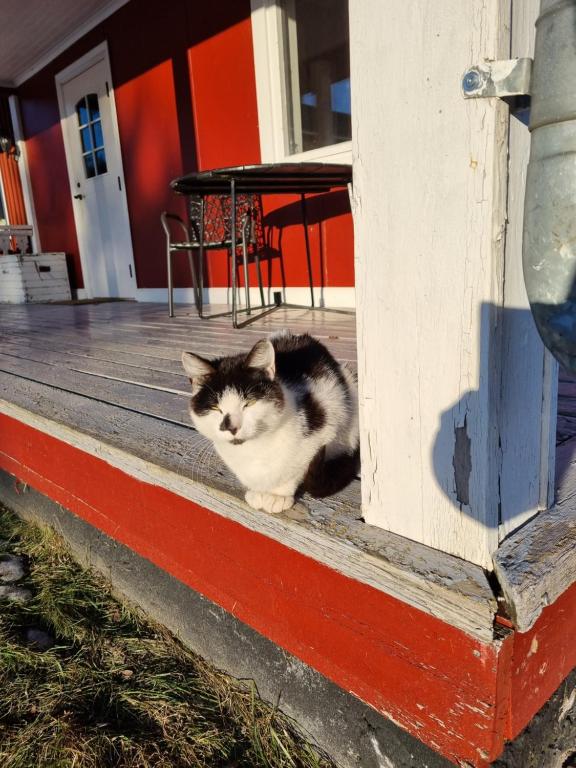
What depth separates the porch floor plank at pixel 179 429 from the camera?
2.58ft

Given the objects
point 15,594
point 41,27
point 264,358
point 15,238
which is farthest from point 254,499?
point 15,238

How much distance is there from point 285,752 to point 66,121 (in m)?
7.31

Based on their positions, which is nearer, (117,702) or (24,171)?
(117,702)

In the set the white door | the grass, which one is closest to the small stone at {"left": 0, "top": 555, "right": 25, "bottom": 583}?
the grass

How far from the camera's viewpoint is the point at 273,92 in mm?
4062

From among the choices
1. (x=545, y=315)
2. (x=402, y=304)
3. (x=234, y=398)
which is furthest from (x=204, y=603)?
(x=545, y=315)

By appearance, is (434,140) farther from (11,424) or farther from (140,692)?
(11,424)

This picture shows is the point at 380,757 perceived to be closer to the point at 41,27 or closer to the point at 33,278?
the point at 33,278

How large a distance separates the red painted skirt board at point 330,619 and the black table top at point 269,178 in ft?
5.90

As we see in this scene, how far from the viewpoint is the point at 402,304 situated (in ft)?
2.57

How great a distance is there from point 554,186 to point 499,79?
21 cm

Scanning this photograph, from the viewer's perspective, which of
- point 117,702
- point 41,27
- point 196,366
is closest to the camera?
point 196,366

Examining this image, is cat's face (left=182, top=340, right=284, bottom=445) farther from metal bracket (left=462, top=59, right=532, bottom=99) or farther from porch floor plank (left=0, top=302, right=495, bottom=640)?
metal bracket (left=462, top=59, right=532, bottom=99)

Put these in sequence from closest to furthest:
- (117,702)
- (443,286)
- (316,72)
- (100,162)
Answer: (443,286) < (117,702) < (316,72) < (100,162)
